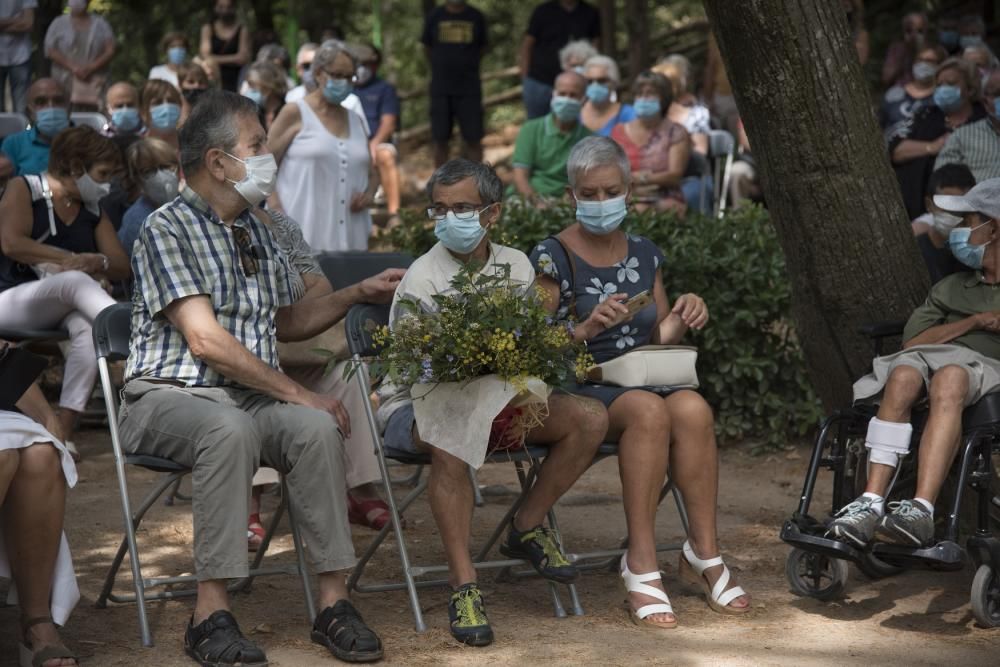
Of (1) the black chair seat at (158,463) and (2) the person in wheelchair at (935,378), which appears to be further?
(2) the person in wheelchair at (935,378)

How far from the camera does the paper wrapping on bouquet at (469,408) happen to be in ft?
16.3

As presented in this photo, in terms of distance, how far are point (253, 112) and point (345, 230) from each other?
3820 mm

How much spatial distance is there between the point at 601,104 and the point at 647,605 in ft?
22.2

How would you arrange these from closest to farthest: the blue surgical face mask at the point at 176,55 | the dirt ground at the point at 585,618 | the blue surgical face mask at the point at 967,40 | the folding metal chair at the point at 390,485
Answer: the dirt ground at the point at 585,618, the folding metal chair at the point at 390,485, the blue surgical face mask at the point at 967,40, the blue surgical face mask at the point at 176,55

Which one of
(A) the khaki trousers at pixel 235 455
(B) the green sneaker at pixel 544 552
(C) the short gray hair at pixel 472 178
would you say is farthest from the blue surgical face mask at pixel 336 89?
(B) the green sneaker at pixel 544 552

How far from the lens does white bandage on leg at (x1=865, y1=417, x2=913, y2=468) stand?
534 cm

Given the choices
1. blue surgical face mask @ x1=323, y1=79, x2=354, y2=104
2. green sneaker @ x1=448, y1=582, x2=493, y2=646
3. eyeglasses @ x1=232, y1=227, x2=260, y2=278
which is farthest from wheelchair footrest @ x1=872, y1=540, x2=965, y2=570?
blue surgical face mask @ x1=323, y1=79, x2=354, y2=104

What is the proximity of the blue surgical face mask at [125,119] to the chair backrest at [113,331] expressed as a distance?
5135mm

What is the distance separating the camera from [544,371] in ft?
16.6

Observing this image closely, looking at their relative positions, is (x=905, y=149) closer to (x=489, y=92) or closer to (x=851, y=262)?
(x=851, y=262)

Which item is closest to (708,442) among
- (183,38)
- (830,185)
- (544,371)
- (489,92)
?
(544,371)

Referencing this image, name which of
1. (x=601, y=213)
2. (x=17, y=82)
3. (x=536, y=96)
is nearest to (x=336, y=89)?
(x=601, y=213)

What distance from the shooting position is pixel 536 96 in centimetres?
1388

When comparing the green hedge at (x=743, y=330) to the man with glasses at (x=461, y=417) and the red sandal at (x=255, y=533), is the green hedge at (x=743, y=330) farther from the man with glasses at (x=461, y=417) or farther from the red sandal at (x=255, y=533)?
the man with glasses at (x=461, y=417)
